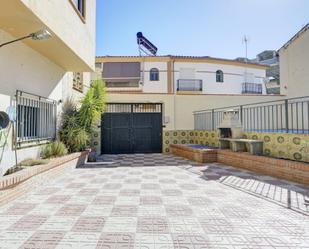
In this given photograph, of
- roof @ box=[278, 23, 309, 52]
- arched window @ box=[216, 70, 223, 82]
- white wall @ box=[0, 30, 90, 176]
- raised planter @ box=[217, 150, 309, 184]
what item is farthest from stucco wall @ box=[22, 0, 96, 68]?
arched window @ box=[216, 70, 223, 82]

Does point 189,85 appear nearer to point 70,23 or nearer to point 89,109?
point 89,109

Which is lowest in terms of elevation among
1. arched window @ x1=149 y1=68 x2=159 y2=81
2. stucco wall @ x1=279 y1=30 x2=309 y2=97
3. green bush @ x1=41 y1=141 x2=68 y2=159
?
green bush @ x1=41 y1=141 x2=68 y2=159

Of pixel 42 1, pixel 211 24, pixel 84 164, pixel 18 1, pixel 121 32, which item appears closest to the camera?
pixel 18 1

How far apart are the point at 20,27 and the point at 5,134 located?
8.15 feet

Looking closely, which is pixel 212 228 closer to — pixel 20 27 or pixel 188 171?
pixel 188 171

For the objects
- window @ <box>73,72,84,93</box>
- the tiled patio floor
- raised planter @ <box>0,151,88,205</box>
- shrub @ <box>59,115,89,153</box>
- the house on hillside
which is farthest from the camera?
the house on hillside

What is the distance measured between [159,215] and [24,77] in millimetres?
5107

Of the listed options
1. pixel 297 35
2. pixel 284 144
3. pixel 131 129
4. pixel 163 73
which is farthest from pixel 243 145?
pixel 163 73

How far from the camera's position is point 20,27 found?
15.5 ft

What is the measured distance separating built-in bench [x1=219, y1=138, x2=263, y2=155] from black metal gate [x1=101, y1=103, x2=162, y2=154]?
394cm

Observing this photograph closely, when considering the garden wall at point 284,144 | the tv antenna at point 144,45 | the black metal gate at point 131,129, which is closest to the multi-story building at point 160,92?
the black metal gate at point 131,129

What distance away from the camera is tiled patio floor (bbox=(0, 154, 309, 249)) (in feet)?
8.77

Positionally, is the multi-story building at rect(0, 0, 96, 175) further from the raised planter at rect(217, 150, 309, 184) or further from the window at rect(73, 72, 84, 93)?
the raised planter at rect(217, 150, 309, 184)

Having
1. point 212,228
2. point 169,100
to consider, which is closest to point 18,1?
point 212,228
